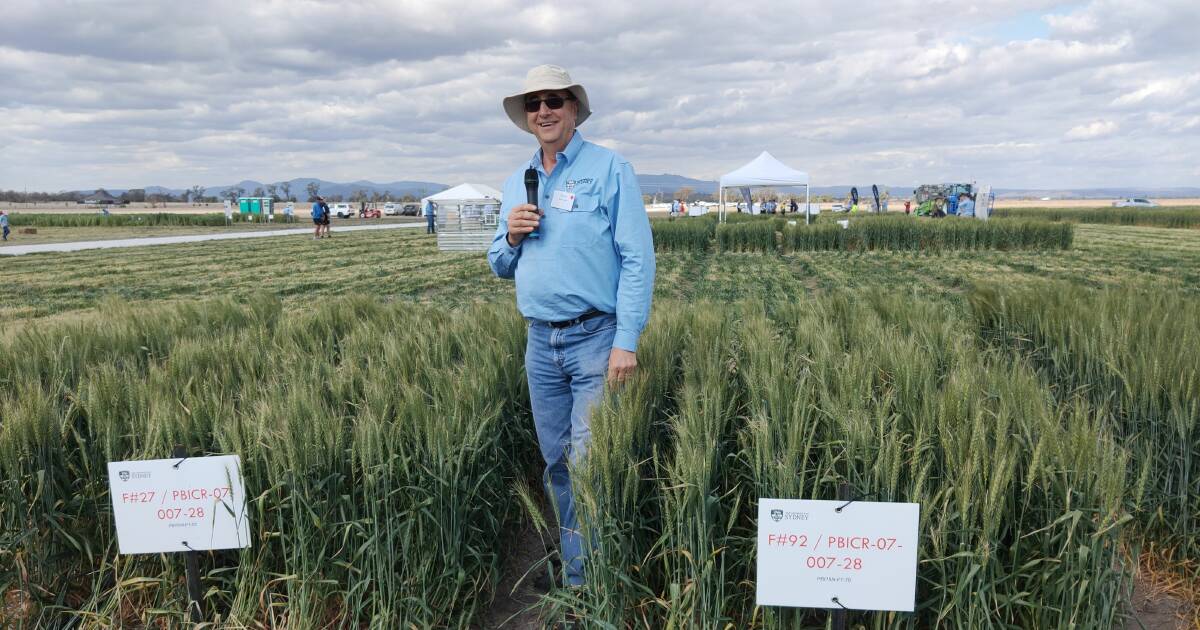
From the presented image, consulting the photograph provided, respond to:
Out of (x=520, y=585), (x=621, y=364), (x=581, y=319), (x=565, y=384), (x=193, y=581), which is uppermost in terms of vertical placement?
(x=581, y=319)

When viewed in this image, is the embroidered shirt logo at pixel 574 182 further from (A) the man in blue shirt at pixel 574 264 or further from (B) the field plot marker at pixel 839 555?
(B) the field plot marker at pixel 839 555

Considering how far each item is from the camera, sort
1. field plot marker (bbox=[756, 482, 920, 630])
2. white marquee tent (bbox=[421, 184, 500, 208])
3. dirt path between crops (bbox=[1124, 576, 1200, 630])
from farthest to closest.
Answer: white marquee tent (bbox=[421, 184, 500, 208]) → dirt path between crops (bbox=[1124, 576, 1200, 630]) → field plot marker (bbox=[756, 482, 920, 630])

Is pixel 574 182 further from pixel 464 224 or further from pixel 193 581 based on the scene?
pixel 464 224

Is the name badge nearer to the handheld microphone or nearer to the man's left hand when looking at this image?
the handheld microphone

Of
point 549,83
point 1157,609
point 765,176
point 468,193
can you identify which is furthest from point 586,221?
point 468,193

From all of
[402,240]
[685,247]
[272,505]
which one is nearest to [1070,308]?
[272,505]

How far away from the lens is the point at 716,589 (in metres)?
2.28

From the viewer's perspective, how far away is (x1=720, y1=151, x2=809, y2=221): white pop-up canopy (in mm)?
29297

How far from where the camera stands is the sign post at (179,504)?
2.40m

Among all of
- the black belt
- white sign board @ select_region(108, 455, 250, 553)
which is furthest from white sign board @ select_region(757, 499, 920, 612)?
white sign board @ select_region(108, 455, 250, 553)

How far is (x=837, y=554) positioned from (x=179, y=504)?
2.00 metres

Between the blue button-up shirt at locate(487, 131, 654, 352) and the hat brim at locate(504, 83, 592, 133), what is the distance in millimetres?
151

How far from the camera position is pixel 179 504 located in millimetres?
2400

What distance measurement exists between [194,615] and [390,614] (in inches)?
28.9
